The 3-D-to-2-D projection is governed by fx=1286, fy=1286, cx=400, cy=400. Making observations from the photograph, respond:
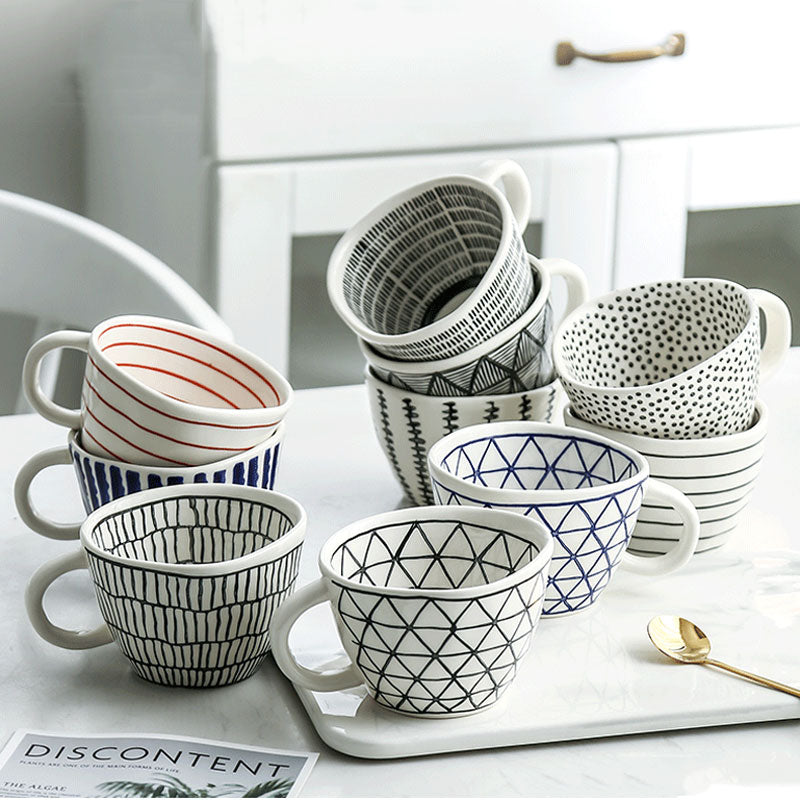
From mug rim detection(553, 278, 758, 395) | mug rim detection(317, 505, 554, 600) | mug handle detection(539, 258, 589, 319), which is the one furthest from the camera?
mug handle detection(539, 258, 589, 319)

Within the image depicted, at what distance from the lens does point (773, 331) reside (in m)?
0.89

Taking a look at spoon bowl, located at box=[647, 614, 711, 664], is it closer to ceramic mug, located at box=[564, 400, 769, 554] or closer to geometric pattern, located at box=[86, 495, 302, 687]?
ceramic mug, located at box=[564, 400, 769, 554]

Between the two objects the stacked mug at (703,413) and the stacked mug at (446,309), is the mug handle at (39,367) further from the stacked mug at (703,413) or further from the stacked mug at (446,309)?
the stacked mug at (703,413)

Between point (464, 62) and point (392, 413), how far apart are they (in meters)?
1.18

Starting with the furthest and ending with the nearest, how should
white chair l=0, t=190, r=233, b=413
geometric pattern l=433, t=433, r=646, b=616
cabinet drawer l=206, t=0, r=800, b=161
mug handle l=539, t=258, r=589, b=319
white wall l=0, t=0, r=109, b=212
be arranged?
white wall l=0, t=0, r=109, b=212
cabinet drawer l=206, t=0, r=800, b=161
white chair l=0, t=190, r=233, b=413
mug handle l=539, t=258, r=589, b=319
geometric pattern l=433, t=433, r=646, b=616

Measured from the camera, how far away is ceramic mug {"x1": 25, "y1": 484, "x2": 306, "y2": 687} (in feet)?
2.11

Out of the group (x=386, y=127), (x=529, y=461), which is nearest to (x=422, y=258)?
(x=529, y=461)

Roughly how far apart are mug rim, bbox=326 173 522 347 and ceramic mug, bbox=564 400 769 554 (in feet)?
0.35

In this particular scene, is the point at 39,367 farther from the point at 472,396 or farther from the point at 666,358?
the point at 666,358

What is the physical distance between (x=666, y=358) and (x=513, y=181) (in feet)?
0.56

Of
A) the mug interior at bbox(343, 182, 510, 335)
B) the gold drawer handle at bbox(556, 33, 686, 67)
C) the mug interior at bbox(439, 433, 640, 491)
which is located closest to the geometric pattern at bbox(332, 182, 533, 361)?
the mug interior at bbox(343, 182, 510, 335)

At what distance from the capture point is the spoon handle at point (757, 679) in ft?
2.17

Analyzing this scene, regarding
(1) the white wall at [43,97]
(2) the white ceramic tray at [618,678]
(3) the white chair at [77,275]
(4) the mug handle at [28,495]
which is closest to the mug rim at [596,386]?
(2) the white ceramic tray at [618,678]

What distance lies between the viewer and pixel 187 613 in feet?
2.12
